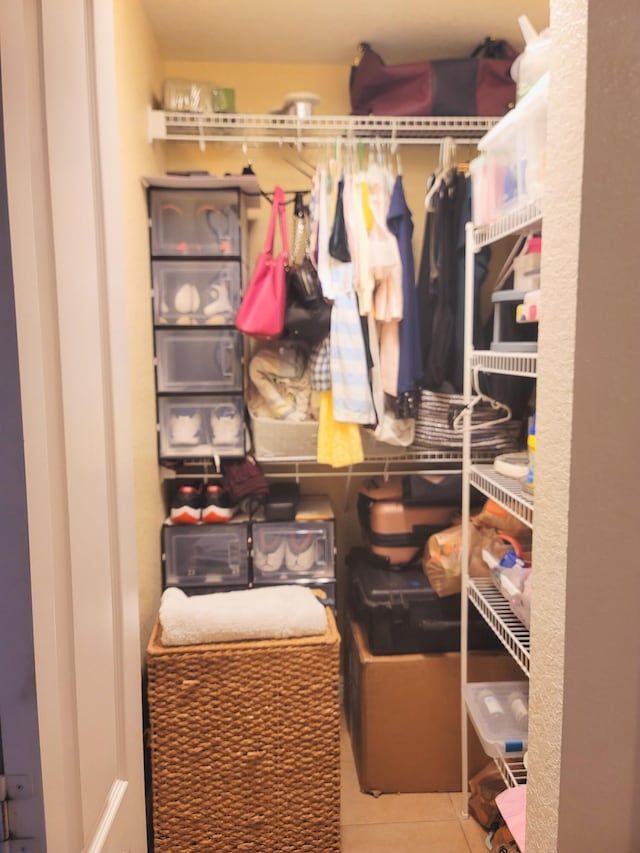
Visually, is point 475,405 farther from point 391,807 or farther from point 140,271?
point 391,807

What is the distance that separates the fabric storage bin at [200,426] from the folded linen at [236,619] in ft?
1.71

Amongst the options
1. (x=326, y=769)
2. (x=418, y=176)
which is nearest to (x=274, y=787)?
(x=326, y=769)

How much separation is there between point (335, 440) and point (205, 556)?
63cm

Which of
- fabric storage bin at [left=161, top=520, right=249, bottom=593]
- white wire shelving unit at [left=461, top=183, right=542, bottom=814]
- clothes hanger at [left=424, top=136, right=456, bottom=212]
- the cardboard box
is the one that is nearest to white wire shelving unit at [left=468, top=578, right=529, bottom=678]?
white wire shelving unit at [left=461, top=183, right=542, bottom=814]

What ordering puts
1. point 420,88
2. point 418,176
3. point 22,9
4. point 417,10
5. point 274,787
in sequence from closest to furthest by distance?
point 22,9 < point 274,787 < point 417,10 < point 420,88 < point 418,176

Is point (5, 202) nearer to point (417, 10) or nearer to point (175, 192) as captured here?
point (175, 192)

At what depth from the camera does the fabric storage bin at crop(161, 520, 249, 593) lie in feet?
7.27

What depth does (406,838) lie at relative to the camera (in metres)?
1.95

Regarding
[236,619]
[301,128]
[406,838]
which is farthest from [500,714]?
[301,128]

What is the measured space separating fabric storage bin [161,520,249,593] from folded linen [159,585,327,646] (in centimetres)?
33

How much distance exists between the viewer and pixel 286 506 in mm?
2248

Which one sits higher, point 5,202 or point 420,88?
point 420,88

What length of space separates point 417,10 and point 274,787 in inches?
96.9

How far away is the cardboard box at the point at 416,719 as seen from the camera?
83.5 inches
